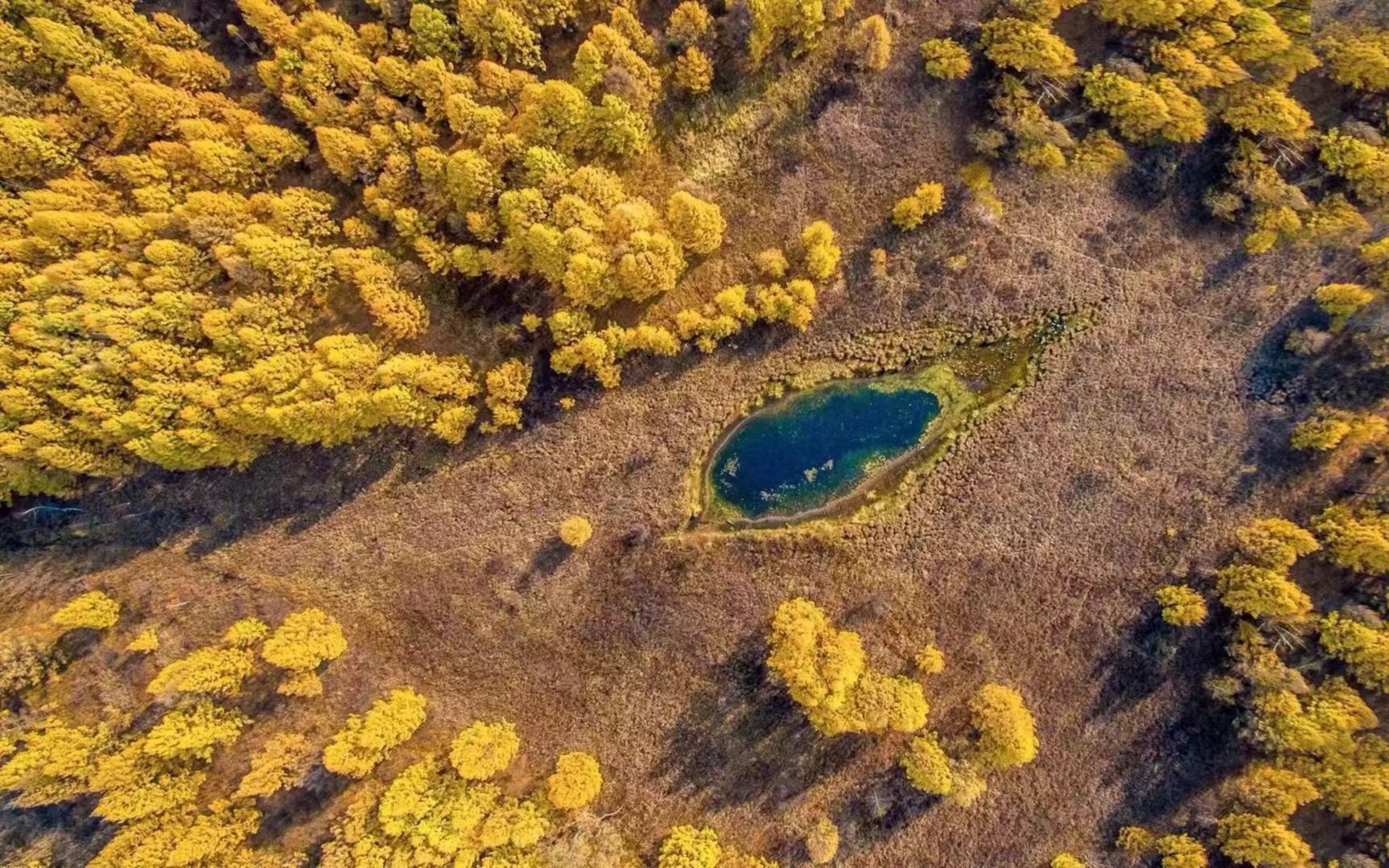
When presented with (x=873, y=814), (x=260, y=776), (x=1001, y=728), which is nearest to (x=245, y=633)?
(x=260, y=776)

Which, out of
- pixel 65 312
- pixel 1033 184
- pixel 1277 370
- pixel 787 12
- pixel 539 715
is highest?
pixel 787 12

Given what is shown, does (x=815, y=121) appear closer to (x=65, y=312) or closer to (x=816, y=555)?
(x=816, y=555)

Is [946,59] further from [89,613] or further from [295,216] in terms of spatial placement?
[89,613]

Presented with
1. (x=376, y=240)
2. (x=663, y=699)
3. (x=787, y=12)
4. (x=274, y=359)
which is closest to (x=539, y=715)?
(x=663, y=699)

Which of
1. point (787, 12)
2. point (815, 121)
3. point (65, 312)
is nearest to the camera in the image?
point (65, 312)

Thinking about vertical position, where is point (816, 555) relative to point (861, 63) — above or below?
below

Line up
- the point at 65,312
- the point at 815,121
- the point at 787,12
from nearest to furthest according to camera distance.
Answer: the point at 65,312 < the point at 787,12 < the point at 815,121
